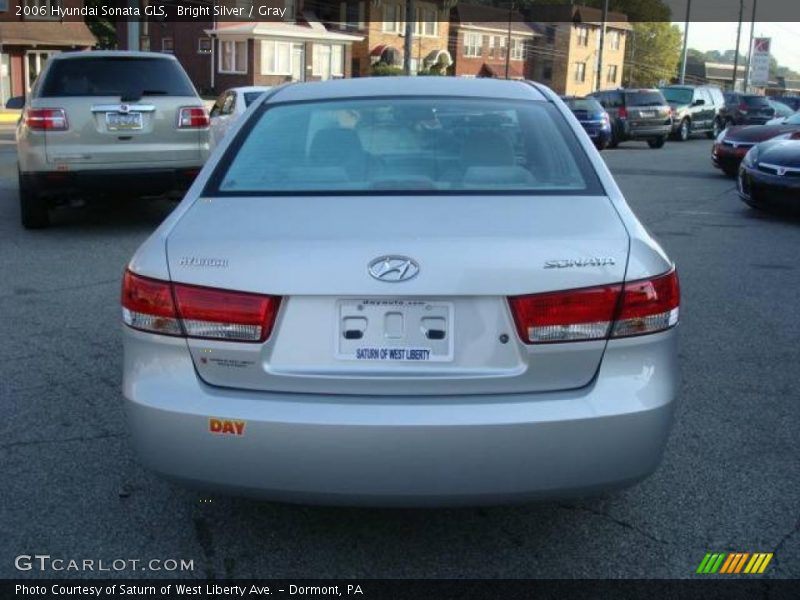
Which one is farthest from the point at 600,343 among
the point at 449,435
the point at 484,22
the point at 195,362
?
the point at 484,22

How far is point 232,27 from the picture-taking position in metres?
51.6

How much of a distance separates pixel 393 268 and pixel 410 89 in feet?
4.84

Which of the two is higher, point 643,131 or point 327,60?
point 327,60

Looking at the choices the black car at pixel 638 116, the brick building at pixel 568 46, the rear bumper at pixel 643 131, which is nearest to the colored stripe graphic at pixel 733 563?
the black car at pixel 638 116

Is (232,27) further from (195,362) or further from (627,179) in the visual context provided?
(195,362)

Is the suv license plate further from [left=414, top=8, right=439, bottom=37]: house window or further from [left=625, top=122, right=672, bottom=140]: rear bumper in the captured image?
[left=414, top=8, right=439, bottom=37]: house window

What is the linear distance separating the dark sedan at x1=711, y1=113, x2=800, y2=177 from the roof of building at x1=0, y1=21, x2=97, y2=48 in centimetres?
3009

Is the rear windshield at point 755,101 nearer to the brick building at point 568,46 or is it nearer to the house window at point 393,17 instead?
the house window at point 393,17

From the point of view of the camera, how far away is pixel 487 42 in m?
70.1

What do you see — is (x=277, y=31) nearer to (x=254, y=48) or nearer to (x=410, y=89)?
(x=254, y=48)

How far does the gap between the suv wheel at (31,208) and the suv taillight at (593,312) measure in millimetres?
7881

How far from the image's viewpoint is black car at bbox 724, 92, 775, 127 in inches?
1359

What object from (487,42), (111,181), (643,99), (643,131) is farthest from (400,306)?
A: (487,42)

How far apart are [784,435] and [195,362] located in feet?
9.55
